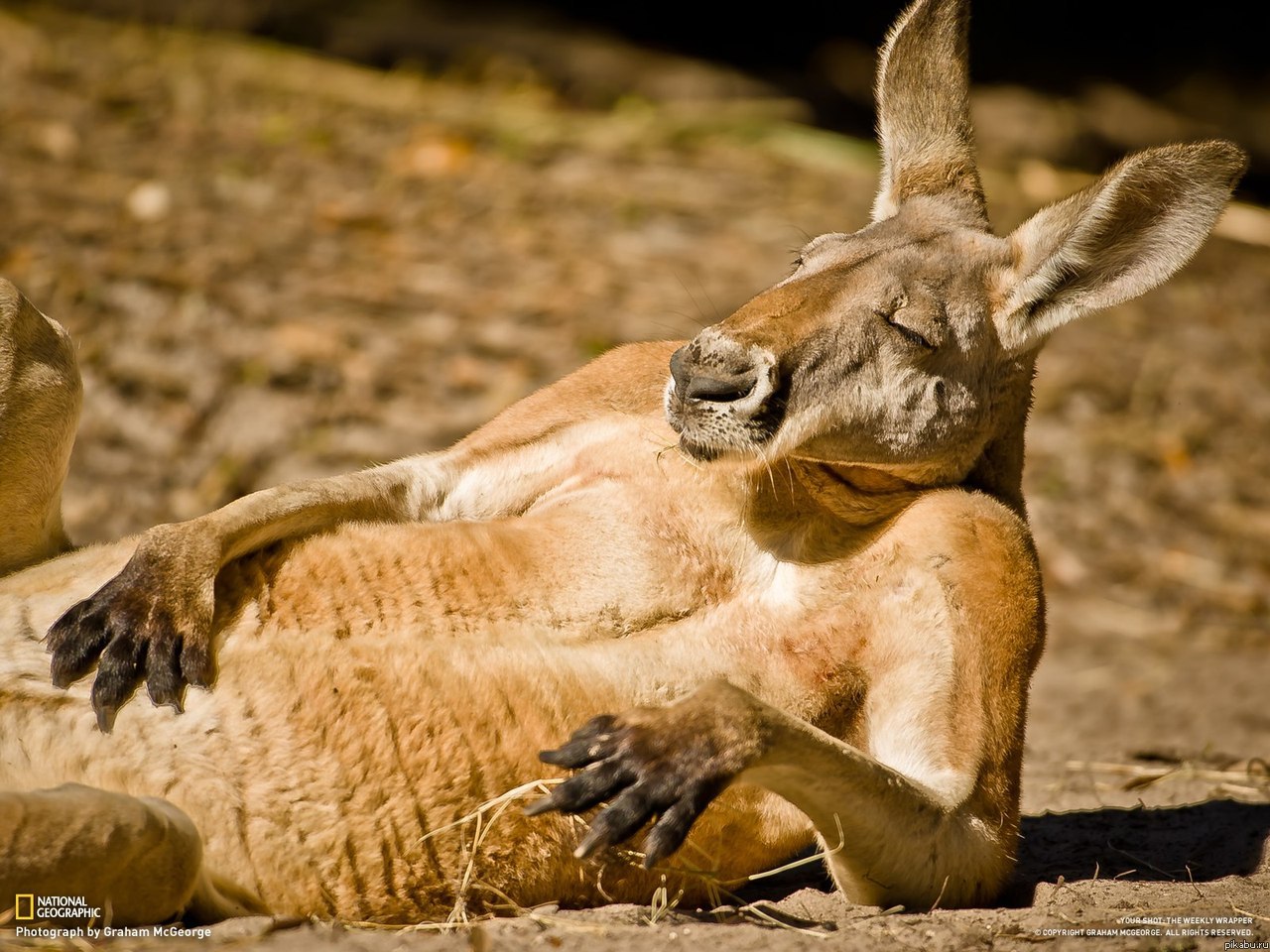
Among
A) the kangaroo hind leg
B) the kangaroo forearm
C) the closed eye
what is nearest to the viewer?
the kangaroo hind leg

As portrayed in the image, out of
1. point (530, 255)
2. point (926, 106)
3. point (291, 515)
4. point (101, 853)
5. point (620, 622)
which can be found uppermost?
point (926, 106)

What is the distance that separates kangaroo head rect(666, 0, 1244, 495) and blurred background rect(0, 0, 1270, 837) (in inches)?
42.1

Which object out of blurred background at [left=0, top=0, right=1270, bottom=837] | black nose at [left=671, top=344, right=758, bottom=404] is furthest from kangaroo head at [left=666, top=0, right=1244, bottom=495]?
blurred background at [left=0, top=0, right=1270, bottom=837]

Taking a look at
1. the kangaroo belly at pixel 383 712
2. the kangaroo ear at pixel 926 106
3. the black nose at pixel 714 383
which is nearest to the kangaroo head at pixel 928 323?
the black nose at pixel 714 383

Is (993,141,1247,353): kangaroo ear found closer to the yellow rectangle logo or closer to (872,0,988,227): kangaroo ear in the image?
(872,0,988,227): kangaroo ear

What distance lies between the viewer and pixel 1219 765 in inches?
174

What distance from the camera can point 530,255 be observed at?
7.53m

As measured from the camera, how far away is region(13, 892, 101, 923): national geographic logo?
2383mm

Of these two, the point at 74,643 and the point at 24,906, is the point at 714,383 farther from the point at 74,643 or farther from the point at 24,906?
the point at 24,906

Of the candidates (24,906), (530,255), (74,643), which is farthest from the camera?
(530,255)

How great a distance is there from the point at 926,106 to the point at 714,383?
4.48ft

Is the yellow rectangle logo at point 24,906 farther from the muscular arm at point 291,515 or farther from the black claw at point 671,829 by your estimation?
the black claw at point 671,829

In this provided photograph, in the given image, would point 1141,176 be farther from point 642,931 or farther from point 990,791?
A: point 642,931
